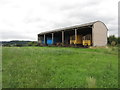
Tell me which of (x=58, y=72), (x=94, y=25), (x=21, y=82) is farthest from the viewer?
(x=94, y=25)

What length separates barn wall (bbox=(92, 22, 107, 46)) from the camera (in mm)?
21438

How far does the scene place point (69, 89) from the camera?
12.0 ft

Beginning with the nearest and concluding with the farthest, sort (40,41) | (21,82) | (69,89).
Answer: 1. (69,89)
2. (21,82)
3. (40,41)

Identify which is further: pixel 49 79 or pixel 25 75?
pixel 25 75

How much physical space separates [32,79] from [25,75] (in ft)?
1.54

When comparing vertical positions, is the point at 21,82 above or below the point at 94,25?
below

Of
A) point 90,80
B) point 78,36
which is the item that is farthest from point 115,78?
point 78,36

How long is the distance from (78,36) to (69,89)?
954 inches

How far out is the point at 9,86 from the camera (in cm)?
378

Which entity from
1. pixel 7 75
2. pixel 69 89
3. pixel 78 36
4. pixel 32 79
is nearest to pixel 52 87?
pixel 69 89

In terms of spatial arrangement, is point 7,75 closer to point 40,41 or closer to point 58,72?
point 58,72

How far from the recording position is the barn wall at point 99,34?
2144 centimetres

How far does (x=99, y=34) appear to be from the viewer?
22.5 m

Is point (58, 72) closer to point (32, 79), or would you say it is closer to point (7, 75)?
point (32, 79)
